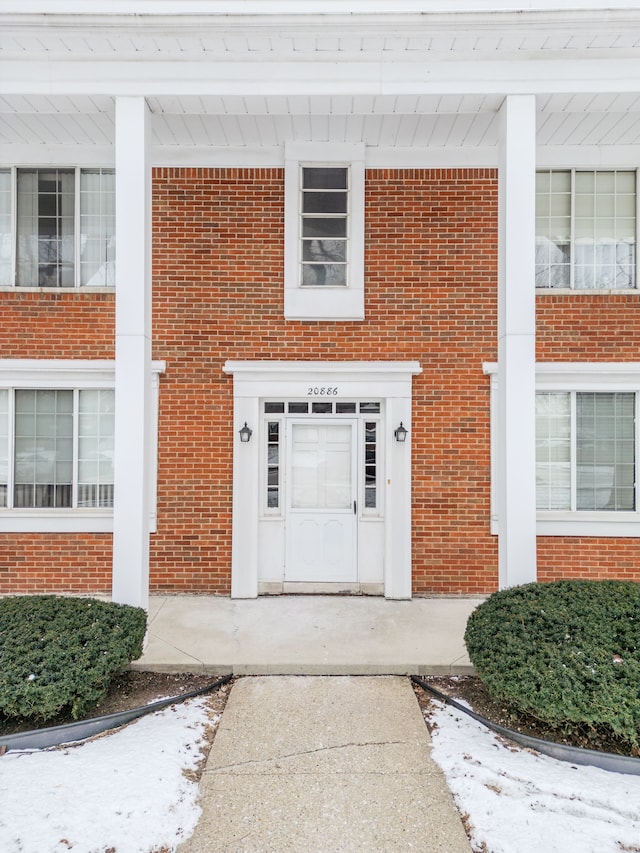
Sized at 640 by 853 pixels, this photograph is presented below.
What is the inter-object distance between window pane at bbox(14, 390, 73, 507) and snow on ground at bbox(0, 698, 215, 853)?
374 centimetres

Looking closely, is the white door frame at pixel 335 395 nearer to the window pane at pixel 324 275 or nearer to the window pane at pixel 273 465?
the window pane at pixel 273 465

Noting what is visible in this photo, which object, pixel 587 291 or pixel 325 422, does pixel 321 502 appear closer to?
pixel 325 422

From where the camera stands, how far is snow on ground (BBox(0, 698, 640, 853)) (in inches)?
107

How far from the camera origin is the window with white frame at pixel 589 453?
6.59m

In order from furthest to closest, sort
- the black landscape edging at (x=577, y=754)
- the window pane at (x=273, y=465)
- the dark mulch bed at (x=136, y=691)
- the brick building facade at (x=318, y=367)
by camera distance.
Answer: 1. the window pane at (x=273, y=465)
2. the brick building facade at (x=318, y=367)
3. the dark mulch bed at (x=136, y=691)
4. the black landscape edging at (x=577, y=754)

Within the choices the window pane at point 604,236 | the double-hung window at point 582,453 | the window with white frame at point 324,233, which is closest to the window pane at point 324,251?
the window with white frame at point 324,233

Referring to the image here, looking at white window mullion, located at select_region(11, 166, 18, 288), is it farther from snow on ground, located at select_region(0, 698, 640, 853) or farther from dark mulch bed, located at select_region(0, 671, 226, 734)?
snow on ground, located at select_region(0, 698, 640, 853)

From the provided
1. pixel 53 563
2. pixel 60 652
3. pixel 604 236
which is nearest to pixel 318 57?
pixel 604 236

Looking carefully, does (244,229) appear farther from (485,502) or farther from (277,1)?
(485,502)

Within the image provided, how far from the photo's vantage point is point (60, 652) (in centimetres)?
364

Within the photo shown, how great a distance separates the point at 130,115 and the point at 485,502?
18.3 ft

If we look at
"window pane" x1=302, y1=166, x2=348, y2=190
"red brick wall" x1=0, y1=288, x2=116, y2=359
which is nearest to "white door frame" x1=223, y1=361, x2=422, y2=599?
"red brick wall" x1=0, y1=288, x2=116, y2=359

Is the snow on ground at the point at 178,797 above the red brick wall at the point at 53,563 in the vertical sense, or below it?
below

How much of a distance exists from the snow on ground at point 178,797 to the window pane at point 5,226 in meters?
5.56
